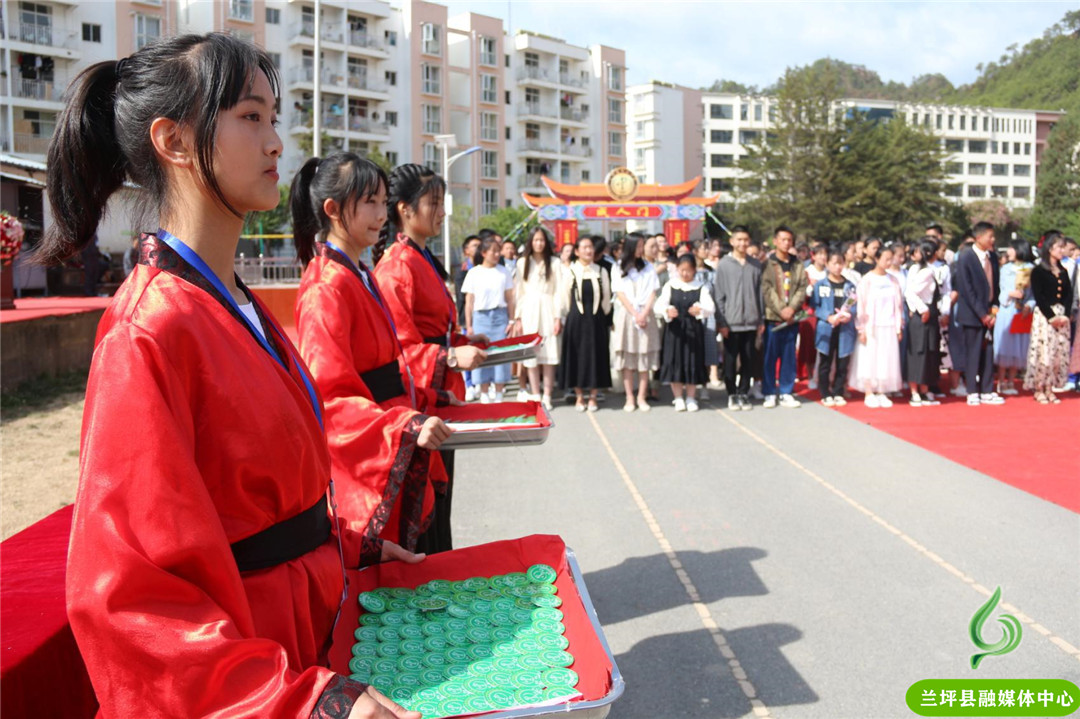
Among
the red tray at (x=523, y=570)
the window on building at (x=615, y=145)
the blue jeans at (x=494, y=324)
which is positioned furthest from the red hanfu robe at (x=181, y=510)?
the window on building at (x=615, y=145)

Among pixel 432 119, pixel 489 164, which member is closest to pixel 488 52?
pixel 432 119

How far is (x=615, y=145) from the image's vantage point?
6631 centimetres

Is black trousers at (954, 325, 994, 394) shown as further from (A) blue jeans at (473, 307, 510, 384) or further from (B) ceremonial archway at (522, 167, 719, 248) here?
(B) ceremonial archway at (522, 167, 719, 248)

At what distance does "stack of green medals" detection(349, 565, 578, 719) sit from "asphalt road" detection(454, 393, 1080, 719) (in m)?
1.62

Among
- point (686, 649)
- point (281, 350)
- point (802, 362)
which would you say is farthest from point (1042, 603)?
point (802, 362)

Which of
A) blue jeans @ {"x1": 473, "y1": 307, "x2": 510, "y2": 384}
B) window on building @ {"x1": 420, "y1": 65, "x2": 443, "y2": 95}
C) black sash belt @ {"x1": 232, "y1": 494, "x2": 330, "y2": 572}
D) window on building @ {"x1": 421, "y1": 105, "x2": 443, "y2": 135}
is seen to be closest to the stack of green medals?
black sash belt @ {"x1": 232, "y1": 494, "x2": 330, "y2": 572}

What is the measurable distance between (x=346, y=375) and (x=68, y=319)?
9.06 m

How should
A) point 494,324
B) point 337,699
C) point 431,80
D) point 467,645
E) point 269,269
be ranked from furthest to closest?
point 431,80 < point 269,269 < point 494,324 < point 467,645 < point 337,699

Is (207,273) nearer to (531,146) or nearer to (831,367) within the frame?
(831,367)

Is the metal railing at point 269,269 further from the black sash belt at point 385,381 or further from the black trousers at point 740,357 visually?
the black sash belt at point 385,381

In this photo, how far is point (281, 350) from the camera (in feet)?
6.02

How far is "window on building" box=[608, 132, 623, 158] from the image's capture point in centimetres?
6581

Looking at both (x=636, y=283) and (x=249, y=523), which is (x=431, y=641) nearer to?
(x=249, y=523)

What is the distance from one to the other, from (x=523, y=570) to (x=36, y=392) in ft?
27.2
